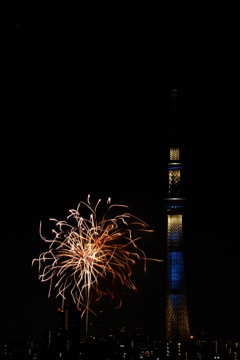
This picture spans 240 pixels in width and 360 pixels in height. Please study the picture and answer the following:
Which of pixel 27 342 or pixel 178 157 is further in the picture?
pixel 27 342

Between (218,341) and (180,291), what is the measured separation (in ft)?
37.3

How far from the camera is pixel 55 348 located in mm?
72500

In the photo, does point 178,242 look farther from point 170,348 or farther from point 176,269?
point 170,348

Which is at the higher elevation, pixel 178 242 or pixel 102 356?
pixel 178 242

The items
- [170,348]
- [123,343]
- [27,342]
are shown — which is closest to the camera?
[170,348]

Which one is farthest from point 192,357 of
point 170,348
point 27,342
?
point 27,342

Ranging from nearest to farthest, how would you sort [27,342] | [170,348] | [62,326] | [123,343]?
[62,326]
[170,348]
[123,343]
[27,342]

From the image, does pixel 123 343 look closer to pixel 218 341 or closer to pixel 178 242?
pixel 218 341

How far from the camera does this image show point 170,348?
7444 centimetres

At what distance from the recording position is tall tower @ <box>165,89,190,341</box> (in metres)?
71.4

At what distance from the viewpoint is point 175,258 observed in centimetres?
7150

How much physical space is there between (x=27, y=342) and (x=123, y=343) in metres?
7.98

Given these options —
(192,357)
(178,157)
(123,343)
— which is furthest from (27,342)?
(178,157)

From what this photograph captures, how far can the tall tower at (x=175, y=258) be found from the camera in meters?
71.4
